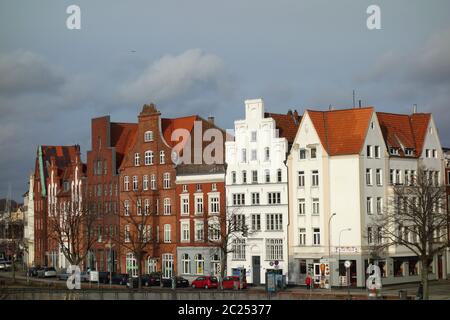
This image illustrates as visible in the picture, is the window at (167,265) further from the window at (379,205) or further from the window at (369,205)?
the window at (379,205)

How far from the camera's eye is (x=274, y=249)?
11212 cm

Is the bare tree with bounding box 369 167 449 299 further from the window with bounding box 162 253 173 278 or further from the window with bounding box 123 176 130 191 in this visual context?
the window with bounding box 123 176 130 191

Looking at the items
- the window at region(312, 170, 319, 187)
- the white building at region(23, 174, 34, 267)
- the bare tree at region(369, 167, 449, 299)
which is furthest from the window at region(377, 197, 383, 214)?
the white building at region(23, 174, 34, 267)

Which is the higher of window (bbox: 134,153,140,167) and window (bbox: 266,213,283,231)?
window (bbox: 134,153,140,167)

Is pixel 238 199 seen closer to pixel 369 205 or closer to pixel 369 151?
pixel 369 205

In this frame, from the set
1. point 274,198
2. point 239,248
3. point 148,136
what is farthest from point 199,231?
point 148,136

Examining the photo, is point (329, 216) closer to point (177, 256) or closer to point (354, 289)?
point (354, 289)

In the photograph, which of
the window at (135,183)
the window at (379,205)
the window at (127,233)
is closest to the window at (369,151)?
the window at (379,205)

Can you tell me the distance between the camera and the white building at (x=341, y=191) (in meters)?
107

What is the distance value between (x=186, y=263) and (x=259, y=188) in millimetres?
13680

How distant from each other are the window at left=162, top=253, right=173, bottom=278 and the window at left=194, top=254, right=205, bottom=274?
15.2ft

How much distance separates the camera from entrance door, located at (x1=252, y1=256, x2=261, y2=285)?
369 feet
